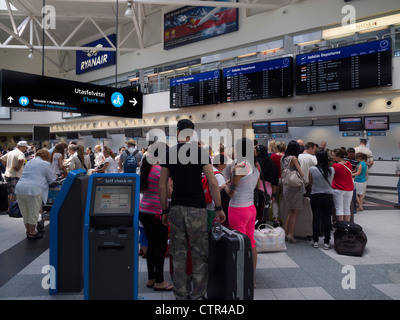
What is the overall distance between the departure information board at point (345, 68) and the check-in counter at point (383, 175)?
473 cm

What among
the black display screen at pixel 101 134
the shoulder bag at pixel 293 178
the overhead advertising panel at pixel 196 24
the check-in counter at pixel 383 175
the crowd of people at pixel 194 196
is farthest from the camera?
the black display screen at pixel 101 134

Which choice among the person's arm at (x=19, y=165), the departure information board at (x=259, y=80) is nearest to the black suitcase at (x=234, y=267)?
the person's arm at (x=19, y=165)

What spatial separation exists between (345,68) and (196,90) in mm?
4575

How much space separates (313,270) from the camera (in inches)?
144

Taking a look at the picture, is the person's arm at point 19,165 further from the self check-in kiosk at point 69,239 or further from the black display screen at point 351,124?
the black display screen at point 351,124

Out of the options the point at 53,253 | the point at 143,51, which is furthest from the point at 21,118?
the point at 53,253

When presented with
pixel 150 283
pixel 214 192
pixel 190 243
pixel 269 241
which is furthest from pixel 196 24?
pixel 190 243

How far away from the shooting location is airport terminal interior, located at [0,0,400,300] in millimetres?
3625

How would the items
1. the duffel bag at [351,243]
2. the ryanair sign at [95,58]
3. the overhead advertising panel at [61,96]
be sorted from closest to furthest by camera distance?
the duffel bag at [351,243] < the overhead advertising panel at [61,96] < the ryanair sign at [95,58]

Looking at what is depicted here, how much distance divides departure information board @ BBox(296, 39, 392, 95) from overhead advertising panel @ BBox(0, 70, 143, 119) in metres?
4.51

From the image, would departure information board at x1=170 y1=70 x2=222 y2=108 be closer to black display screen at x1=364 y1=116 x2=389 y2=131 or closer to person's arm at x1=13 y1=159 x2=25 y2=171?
black display screen at x1=364 y1=116 x2=389 y2=131

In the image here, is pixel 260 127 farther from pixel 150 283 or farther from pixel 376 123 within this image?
pixel 150 283

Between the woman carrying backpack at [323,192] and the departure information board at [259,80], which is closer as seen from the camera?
the woman carrying backpack at [323,192]

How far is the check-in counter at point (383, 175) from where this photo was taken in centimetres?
1023
